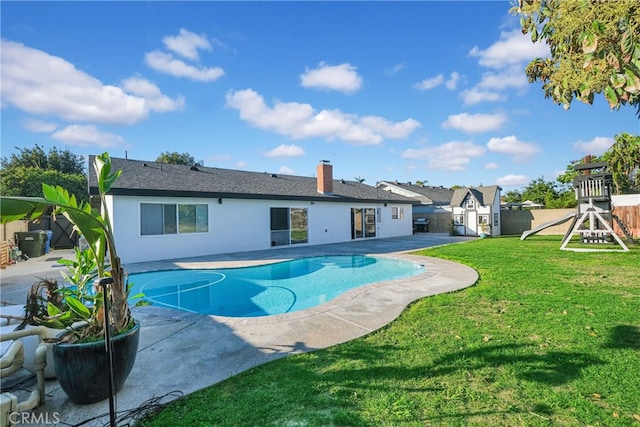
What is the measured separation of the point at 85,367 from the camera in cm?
293

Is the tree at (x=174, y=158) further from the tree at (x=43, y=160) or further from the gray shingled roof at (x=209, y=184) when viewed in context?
the gray shingled roof at (x=209, y=184)

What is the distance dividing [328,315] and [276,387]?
8.13ft

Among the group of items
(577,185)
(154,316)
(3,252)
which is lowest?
(154,316)

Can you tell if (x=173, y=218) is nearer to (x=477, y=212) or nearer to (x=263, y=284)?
(x=263, y=284)

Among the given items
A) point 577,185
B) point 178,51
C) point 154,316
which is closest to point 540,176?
point 577,185

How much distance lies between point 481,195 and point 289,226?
754 inches

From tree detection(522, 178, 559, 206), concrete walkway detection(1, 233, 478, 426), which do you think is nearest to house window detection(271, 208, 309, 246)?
concrete walkway detection(1, 233, 478, 426)

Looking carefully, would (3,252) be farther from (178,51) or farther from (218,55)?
(218,55)

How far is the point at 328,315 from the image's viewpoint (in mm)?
5645

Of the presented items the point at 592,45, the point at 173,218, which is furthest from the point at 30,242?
the point at 592,45

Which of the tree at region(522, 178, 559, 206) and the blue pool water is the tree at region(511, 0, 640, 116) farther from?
the tree at region(522, 178, 559, 206)

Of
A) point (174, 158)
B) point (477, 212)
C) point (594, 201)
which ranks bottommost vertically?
point (477, 212)

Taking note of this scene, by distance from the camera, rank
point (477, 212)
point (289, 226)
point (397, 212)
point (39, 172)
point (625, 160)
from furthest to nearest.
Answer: point (39, 172) → point (477, 212) → point (397, 212) → point (625, 160) → point (289, 226)

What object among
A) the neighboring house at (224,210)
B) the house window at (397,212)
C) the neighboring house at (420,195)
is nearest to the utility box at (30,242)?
the neighboring house at (224,210)
